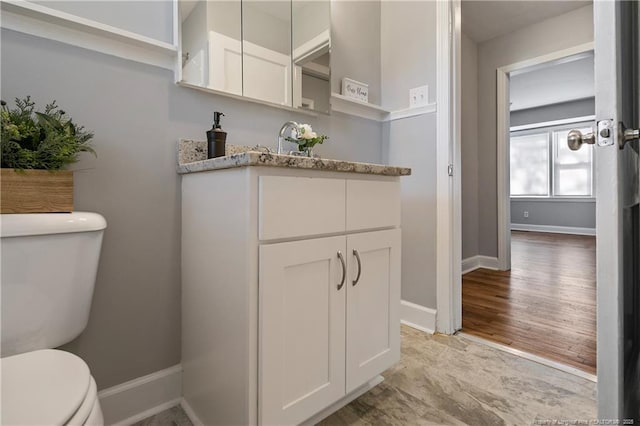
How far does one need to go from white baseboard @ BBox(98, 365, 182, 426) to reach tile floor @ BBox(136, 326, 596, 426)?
4 cm

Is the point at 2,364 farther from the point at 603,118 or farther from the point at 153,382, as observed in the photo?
the point at 603,118

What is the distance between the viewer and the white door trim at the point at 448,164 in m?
1.74

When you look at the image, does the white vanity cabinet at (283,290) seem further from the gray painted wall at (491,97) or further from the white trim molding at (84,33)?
the gray painted wall at (491,97)

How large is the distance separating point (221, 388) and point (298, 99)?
4.24ft

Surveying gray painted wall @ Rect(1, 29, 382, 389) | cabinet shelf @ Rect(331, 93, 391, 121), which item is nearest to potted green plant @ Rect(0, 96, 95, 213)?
gray painted wall @ Rect(1, 29, 382, 389)

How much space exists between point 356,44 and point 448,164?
0.95 metres

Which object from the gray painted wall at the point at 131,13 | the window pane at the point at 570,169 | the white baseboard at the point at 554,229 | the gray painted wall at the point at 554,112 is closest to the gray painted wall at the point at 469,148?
the gray painted wall at the point at 131,13

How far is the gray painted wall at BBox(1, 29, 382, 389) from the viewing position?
100cm

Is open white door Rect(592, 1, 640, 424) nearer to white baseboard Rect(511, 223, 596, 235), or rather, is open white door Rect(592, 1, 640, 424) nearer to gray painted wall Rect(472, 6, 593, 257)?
gray painted wall Rect(472, 6, 593, 257)

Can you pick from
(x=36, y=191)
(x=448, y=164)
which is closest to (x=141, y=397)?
(x=36, y=191)

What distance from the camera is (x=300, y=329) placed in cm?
96

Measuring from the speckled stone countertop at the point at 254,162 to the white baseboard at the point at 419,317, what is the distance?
0.98 metres

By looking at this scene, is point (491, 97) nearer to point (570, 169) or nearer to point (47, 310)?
point (47, 310)

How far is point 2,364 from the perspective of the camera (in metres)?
0.70
